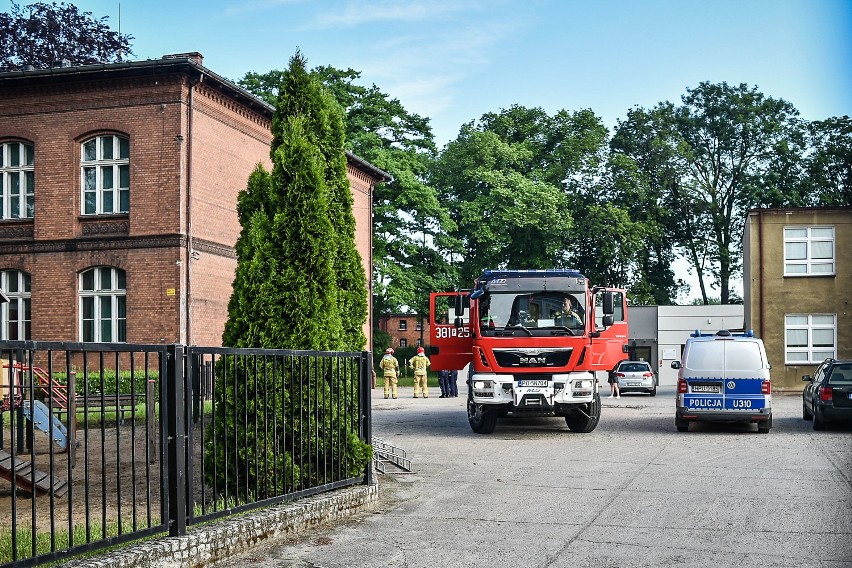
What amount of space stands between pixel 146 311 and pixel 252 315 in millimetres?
18078

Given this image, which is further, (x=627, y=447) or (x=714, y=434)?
(x=714, y=434)

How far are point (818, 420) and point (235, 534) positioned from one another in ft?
49.2

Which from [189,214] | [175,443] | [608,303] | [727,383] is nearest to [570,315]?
[608,303]

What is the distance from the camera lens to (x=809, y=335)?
36094mm

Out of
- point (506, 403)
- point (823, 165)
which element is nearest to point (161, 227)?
point (506, 403)

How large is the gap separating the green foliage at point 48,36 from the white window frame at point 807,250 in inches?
1057

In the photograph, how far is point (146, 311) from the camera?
26.4 m

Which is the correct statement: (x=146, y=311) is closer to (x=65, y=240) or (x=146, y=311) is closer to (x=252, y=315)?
(x=65, y=240)

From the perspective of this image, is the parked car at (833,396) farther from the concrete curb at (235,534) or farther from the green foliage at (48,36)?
the green foliage at (48,36)

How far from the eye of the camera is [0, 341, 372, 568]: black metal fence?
5.89 m

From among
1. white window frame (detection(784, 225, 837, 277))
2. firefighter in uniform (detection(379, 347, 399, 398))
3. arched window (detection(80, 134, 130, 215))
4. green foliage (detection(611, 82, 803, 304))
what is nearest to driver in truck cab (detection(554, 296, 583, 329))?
arched window (detection(80, 134, 130, 215))

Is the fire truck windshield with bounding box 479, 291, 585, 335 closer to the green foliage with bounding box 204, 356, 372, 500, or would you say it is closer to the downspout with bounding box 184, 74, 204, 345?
the green foliage with bounding box 204, 356, 372, 500

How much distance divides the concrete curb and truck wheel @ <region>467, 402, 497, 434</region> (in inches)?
351

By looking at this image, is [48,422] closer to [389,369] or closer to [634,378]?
[389,369]
